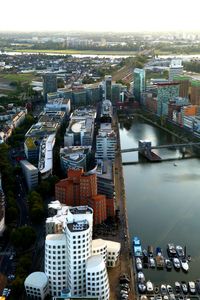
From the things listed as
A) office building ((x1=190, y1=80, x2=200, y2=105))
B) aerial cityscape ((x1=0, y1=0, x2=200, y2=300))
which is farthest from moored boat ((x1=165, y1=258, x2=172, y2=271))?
office building ((x1=190, y1=80, x2=200, y2=105))

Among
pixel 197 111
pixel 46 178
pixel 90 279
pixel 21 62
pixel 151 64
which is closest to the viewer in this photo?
pixel 90 279

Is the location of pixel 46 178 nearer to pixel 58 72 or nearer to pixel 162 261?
pixel 162 261

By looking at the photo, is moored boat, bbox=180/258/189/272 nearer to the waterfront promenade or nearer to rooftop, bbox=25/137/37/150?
the waterfront promenade

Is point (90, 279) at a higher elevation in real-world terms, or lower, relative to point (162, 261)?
higher

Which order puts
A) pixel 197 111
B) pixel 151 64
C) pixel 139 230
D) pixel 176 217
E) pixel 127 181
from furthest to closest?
pixel 151 64 → pixel 197 111 → pixel 127 181 → pixel 176 217 → pixel 139 230

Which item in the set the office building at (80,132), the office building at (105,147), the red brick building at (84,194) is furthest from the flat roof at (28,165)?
the office building at (80,132)

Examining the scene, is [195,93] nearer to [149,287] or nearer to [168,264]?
[168,264]

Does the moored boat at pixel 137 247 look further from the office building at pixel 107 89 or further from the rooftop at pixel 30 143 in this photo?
the office building at pixel 107 89

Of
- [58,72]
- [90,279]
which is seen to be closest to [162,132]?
[90,279]
